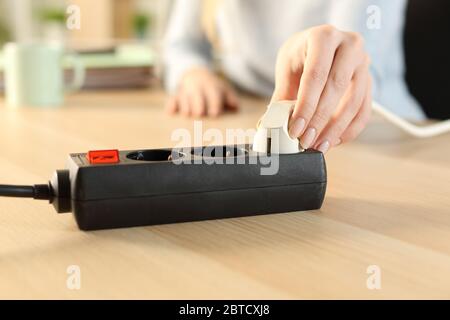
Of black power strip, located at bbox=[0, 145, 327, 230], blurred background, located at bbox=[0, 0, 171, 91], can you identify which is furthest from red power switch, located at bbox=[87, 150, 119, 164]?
blurred background, located at bbox=[0, 0, 171, 91]

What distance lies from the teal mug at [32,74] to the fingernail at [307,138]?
783 mm

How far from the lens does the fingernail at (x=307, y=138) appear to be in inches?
21.5

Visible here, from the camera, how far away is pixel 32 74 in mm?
1196

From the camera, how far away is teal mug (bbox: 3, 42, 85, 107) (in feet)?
3.90

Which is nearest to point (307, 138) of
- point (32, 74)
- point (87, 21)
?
point (32, 74)

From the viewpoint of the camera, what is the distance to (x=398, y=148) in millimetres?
829

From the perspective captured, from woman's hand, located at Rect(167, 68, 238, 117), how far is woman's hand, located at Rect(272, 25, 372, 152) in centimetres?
40

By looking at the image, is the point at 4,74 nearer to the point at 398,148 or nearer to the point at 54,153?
the point at 54,153

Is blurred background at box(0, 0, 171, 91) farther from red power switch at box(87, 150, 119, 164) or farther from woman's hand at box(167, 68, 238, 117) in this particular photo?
red power switch at box(87, 150, 119, 164)

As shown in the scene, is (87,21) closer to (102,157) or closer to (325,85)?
(325,85)

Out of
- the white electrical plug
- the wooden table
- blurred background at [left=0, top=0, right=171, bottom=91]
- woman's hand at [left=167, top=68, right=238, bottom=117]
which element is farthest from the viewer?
blurred background at [left=0, top=0, right=171, bottom=91]

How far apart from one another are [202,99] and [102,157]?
664mm

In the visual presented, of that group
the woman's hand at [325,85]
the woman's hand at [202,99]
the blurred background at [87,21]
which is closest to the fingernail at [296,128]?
the woman's hand at [325,85]
